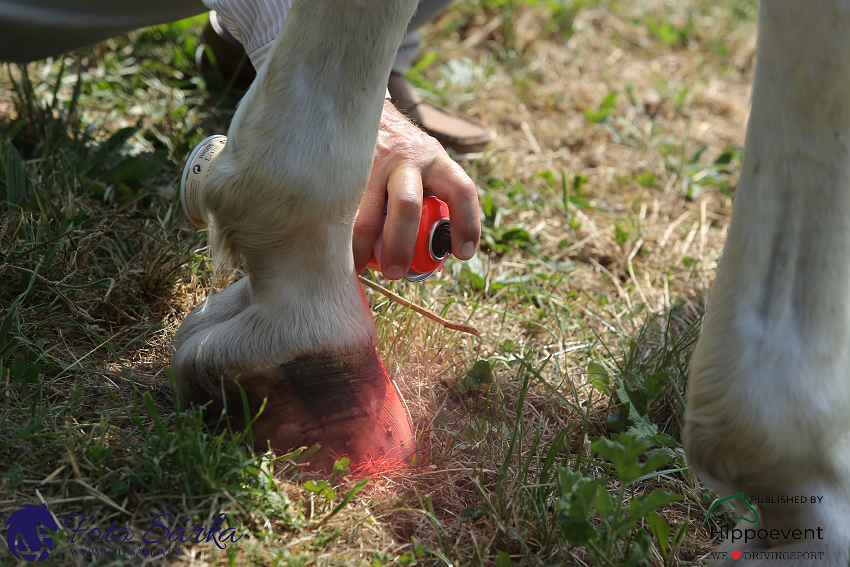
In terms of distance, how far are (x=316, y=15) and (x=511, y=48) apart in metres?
2.65

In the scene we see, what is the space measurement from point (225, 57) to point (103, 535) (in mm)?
1966

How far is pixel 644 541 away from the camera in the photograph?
107 centimetres

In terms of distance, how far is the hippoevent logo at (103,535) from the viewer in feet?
3.43

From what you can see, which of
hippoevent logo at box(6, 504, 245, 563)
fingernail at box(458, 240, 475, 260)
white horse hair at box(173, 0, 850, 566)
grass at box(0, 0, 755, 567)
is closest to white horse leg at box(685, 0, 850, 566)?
white horse hair at box(173, 0, 850, 566)

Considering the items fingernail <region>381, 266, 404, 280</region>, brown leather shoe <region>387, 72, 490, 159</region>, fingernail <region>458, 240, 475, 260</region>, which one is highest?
brown leather shoe <region>387, 72, 490, 159</region>

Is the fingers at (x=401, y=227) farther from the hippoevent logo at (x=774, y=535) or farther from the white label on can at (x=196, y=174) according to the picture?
the hippoevent logo at (x=774, y=535)

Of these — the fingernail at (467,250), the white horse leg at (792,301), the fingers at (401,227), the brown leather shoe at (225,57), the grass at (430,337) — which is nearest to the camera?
the white horse leg at (792,301)

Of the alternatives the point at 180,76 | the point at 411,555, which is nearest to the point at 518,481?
the point at 411,555

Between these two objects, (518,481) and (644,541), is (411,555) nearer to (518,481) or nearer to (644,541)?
(518,481)

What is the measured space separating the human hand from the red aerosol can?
26mm

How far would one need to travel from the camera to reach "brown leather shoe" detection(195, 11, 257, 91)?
2.52 m

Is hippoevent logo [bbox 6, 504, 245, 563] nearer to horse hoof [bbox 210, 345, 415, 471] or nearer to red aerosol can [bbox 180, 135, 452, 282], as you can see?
horse hoof [bbox 210, 345, 415, 471]

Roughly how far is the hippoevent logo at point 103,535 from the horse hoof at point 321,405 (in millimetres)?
179

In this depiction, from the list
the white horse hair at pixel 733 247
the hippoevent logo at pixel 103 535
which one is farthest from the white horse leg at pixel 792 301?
the hippoevent logo at pixel 103 535
